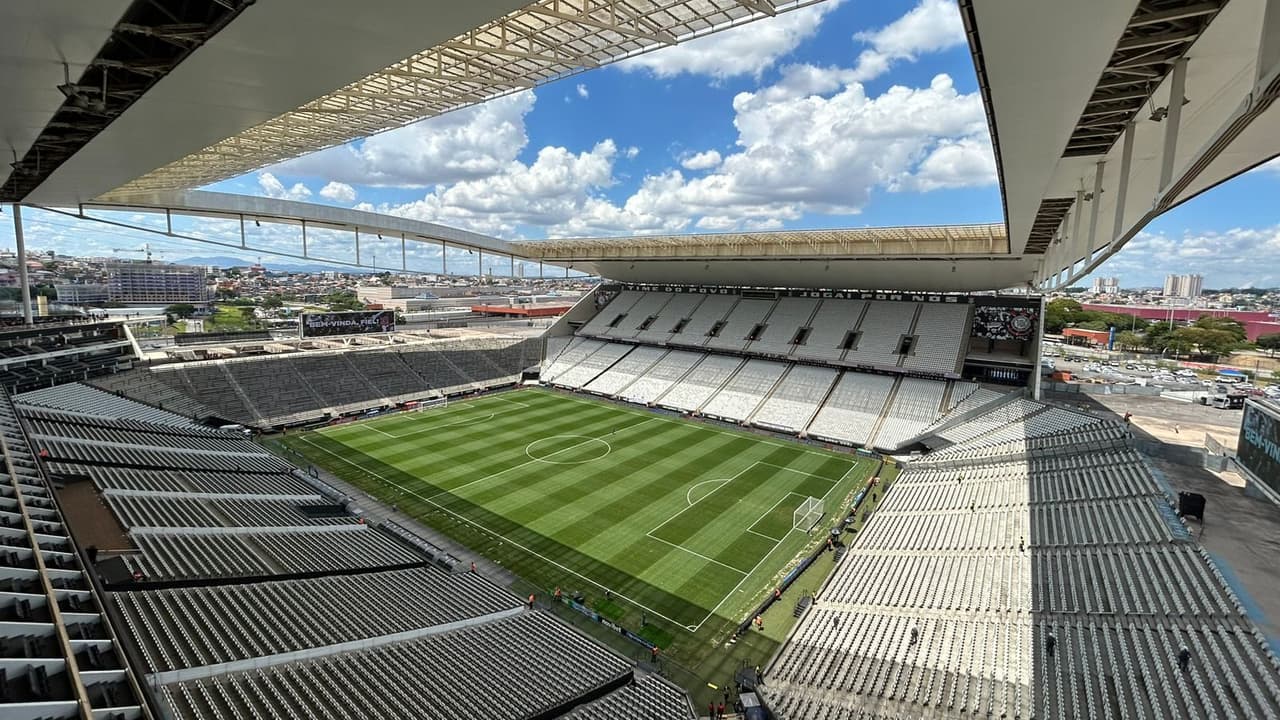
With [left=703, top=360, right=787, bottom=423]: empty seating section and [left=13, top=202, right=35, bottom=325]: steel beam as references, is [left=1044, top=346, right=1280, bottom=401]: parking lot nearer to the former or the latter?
[left=703, top=360, right=787, bottom=423]: empty seating section

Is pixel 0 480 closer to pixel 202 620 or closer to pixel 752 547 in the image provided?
pixel 202 620

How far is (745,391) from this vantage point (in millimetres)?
36125

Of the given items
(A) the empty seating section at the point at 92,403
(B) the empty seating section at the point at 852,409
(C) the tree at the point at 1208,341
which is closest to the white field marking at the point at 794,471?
(B) the empty seating section at the point at 852,409

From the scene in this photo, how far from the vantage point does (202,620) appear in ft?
30.3

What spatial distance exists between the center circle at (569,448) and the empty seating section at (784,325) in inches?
612

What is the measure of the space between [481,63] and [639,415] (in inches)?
1039

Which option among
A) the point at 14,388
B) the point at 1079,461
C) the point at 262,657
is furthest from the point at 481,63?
the point at 14,388

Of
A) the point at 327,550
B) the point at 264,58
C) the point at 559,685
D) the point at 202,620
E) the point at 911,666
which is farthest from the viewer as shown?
the point at 327,550

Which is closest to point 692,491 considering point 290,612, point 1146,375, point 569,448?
point 569,448

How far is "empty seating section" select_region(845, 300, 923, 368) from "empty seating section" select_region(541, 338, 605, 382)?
2045 cm

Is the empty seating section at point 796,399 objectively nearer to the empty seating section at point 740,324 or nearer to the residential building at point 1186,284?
the empty seating section at point 740,324

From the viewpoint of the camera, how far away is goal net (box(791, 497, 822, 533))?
20266 millimetres

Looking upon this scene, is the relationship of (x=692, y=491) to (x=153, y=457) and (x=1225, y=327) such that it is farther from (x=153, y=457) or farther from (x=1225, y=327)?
(x=1225, y=327)

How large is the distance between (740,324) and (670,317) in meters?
6.42
